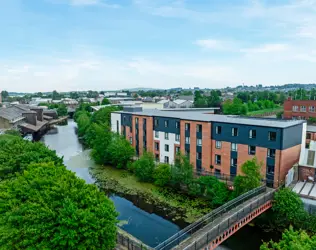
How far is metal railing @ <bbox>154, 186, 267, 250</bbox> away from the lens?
1693cm

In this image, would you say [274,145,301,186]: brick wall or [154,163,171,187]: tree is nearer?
[274,145,301,186]: brick wall

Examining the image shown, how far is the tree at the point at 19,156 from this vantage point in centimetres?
2686

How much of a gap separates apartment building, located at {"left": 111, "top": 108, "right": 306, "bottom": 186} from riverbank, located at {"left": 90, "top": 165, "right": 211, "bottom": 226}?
545 centimetres

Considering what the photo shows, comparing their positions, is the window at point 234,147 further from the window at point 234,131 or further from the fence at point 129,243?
the fence at point 129,243

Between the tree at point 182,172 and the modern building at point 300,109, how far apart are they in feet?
154

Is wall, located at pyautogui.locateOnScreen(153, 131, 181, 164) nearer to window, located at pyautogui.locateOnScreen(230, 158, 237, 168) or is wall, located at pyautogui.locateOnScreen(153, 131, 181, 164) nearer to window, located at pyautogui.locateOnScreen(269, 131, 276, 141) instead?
window, located at pyautogui.locateOnScreen(230, 158, 237, 168)

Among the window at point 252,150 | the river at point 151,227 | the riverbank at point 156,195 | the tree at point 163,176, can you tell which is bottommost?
the river at point 151,227

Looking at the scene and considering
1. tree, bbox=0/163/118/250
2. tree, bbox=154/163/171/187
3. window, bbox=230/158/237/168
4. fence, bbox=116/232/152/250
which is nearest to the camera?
tree, bbox=0/163/118/250

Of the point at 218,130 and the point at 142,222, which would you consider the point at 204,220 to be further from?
the point at 218,130

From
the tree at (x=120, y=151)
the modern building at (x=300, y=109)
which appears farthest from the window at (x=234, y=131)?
the modern building at (x=300, y=109)

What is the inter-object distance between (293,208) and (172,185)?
1464cm

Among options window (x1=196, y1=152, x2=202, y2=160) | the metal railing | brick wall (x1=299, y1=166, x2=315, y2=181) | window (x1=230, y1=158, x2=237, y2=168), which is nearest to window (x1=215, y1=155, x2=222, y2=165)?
window (x1=230, y1=158, x2=237, y2=168)

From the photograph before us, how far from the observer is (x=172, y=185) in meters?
33.6

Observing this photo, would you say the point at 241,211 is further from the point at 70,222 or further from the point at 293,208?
the point at 70,222
